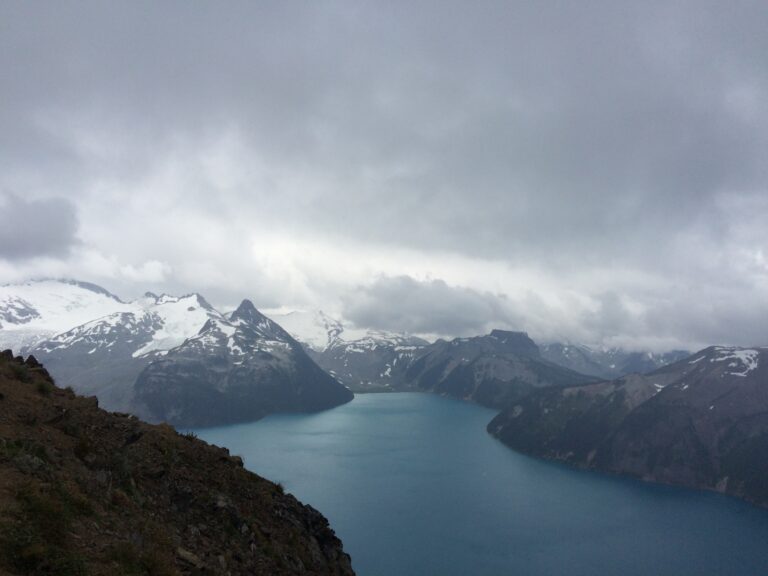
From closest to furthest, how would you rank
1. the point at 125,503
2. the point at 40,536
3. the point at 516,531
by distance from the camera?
the point at 40,536
the point at 125,503
the point at 516,531

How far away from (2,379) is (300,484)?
172354mm

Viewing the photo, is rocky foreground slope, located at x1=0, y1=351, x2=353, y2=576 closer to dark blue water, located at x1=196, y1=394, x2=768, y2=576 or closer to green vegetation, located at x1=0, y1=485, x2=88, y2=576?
green vegetation, located at x1=0, y1=485, x2=88, y2=576

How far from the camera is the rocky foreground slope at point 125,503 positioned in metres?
15.3

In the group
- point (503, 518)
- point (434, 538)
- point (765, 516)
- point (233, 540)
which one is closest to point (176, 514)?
point (233, 540)

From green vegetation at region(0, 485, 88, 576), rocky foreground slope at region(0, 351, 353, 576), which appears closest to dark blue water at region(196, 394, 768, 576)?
rocky foreground slope at region(0, 351, 353, 576)

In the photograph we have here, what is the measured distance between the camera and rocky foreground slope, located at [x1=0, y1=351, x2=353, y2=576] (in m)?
15.3

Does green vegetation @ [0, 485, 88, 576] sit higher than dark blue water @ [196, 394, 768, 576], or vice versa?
green vegetation @ [0, 485, 88, 576]

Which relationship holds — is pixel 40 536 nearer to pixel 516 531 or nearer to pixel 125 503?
pixel 125 503

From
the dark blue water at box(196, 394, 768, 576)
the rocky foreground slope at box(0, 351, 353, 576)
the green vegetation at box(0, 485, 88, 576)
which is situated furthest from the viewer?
the dark blue water at box(196, 394, 768, 576)

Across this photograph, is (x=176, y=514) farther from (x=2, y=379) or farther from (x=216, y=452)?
(x=2, y=379)

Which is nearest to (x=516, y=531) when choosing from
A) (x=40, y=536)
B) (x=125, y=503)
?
(x=125, y=503)

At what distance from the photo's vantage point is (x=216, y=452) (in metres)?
31.7

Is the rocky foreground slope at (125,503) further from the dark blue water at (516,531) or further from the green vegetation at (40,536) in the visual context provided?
the dark blue water at (516,531)

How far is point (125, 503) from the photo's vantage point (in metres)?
20.7
